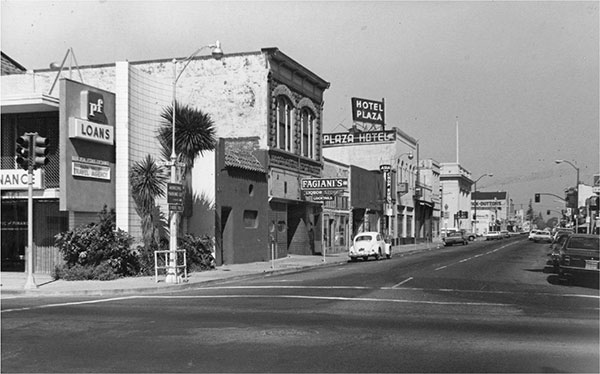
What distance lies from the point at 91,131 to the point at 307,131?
19649 mm

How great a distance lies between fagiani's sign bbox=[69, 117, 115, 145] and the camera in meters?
22.0

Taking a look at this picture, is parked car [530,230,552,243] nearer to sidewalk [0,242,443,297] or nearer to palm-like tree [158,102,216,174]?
sidewalk [0,242,443,297]

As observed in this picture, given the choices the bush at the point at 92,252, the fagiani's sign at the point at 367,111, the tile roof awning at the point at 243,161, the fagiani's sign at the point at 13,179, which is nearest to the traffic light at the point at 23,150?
the bush at the point at 92,252

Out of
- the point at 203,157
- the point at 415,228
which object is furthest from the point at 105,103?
the point at 415,228

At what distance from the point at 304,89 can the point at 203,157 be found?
12.6 m

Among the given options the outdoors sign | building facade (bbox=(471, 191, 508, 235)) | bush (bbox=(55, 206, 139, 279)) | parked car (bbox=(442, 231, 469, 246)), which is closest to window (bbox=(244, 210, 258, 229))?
bush (bbox=(55, 206, 139, 279))

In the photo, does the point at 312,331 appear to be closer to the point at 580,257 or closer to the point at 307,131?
the point at 580,257

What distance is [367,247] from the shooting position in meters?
35.9

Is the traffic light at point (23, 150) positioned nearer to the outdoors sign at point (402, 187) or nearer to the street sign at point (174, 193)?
the street sign at point (174, 193)

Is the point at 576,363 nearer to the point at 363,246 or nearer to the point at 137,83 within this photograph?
the point at 137,83

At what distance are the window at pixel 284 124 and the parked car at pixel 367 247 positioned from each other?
266 inches

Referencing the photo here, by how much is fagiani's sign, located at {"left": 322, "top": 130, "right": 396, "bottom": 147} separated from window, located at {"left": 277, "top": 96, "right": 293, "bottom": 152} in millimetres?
26287

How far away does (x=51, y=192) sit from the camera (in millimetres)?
22734

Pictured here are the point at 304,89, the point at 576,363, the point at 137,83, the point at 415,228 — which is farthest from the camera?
the point at 415,228
